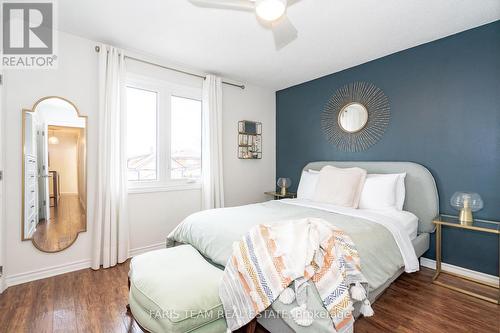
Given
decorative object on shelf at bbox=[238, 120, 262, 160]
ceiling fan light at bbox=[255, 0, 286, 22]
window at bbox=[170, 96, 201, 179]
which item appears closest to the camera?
ceiling fan light at bbox=[255, 0, 286, 22]

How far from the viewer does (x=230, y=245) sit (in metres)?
1.76

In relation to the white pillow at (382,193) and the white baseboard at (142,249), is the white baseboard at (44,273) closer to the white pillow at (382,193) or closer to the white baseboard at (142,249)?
the white baseboard at (142,249)

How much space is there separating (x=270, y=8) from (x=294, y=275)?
5.45 ft

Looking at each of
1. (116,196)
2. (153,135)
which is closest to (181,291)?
(116,196)

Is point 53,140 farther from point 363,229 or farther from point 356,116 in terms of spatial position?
point 356,116

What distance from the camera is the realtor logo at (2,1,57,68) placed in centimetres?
213

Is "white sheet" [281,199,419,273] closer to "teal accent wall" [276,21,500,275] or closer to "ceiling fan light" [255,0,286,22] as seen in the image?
"teal accent wall" [276,21,500,275]

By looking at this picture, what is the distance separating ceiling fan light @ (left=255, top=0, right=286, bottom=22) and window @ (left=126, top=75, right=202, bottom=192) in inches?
78.7

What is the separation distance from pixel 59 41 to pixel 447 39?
4.08 meters

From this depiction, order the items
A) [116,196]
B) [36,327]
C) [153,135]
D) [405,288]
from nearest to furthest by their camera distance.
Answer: [36,327], [405,288], [116,196], [153,135]

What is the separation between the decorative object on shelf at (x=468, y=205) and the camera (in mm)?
2254

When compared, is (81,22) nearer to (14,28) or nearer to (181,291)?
(14,28)

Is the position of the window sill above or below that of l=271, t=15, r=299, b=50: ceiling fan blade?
below

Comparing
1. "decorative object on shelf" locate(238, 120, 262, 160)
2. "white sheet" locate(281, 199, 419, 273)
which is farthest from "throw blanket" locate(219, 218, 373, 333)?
"decorative object on shelf" locate(238, 120, 262, 160)
